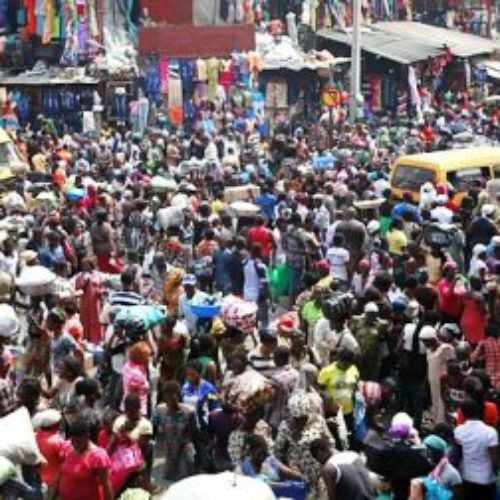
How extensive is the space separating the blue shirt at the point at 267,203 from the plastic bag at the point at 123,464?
8.26 metres

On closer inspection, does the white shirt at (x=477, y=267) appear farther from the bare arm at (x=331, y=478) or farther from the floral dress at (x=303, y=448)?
the bare arm at (x=331, y=478)

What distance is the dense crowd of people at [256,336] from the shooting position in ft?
27.0

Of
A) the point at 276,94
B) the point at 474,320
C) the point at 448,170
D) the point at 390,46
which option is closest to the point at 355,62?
the point at 276,94

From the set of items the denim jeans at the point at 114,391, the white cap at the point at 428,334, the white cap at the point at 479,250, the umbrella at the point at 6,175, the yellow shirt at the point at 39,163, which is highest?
the white cap at the point at 428,334

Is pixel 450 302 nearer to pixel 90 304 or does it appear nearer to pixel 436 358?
pixel 436 358

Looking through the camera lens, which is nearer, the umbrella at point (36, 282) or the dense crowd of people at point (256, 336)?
the dense crowd of people at point (256, 336)

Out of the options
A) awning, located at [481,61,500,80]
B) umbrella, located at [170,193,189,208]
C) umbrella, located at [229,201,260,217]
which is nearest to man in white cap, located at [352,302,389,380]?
umbrella, located at [229,201,260,217]

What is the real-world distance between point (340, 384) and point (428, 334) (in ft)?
3.18

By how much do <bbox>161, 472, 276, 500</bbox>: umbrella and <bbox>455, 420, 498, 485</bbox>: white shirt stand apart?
280 centimetres

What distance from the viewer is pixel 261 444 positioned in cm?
795

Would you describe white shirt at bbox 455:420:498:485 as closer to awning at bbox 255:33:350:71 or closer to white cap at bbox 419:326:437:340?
white cap at bbox 419:326:437:340

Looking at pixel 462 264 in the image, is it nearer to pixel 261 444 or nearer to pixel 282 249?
pixel 282 249

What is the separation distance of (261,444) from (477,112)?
2281cm

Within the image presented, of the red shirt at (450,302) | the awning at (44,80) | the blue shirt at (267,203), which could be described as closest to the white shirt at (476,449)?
the red shirt at (450,302)
